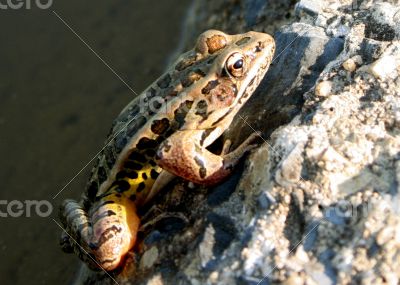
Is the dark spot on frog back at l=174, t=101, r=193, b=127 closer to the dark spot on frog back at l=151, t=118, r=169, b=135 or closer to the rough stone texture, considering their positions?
the dark spot on frog back at l=151, t=118, r=169, b=135

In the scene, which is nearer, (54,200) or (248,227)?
(248,227)

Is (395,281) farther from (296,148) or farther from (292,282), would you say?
(296,148)

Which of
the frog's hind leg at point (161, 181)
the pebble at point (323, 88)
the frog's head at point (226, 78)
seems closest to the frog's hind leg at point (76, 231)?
the frog's hind leg at point (161, 181)

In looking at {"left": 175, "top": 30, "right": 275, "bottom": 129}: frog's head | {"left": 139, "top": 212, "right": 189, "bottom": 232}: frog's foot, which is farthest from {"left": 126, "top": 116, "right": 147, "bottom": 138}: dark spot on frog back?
{"left": 139, "top": 212, "right": 189, "bottom": 232}: frog's foot

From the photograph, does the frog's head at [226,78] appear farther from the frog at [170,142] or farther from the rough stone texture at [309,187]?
the rough stone texture at [309,187]

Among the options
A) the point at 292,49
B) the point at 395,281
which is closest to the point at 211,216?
the point at 395,281

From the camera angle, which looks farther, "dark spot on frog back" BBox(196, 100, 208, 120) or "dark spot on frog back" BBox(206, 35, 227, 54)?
"dark spot on frog back" BBox(206, 35, 227, 54)
